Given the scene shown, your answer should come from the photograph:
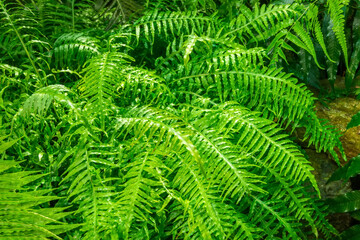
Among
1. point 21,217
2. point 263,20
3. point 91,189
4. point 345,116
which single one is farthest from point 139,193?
point 345,116

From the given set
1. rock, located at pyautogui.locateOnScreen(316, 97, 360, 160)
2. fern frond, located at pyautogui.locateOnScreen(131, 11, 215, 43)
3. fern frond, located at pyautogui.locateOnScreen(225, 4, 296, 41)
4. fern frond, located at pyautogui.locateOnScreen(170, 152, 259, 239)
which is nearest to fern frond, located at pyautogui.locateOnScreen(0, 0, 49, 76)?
fern frond, located at pyautogui.locateOnScreen(131, 11, 215, 43)

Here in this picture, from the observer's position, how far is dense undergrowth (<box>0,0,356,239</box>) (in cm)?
105

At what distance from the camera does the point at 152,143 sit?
124cm

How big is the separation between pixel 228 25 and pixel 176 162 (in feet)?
2.86

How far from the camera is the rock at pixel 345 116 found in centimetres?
186

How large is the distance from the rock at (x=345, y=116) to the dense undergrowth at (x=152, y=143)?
1.63 ft

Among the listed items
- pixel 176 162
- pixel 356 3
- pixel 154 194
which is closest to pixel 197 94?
pixel 176 162

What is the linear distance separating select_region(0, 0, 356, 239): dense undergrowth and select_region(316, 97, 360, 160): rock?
0.50 meters

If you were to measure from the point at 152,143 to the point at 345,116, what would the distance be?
1.34 m

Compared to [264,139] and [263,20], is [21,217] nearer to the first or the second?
[264,139]

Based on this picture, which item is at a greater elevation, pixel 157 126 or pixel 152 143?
pixel 157 126

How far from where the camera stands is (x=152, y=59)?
1.77 meters

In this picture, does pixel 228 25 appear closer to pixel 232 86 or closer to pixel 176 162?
pixel 232 86

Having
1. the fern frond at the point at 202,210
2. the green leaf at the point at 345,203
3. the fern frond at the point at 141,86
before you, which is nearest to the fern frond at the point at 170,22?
the fern frond at the point at 141,86
